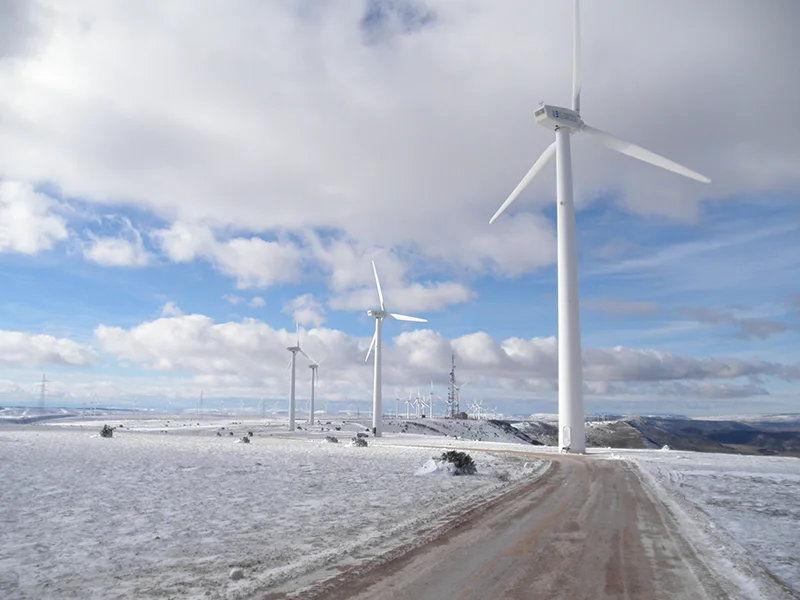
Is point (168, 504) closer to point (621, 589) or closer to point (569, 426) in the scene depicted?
point (621, 589)

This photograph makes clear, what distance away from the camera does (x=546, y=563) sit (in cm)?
1052

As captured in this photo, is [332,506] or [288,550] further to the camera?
[332,506]

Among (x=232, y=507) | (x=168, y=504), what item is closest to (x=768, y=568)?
(x=232, y=507)

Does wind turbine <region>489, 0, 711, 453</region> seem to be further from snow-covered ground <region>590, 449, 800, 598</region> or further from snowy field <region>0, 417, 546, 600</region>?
snowy field <region>0, 417, 546, 600</region>

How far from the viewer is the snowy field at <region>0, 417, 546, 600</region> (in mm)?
9914

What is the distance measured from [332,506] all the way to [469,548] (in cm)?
716

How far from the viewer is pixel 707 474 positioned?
1085 inches

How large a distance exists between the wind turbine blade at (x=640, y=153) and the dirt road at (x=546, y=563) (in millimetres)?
41756

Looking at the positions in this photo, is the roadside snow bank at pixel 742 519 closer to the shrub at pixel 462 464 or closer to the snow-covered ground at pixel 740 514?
the snow-covered ground at pixel 740 514

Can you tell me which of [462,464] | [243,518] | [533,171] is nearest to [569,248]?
[533,171]

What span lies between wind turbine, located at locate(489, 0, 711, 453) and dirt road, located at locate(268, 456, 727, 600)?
102 ft

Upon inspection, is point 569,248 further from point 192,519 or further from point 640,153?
point 192,519

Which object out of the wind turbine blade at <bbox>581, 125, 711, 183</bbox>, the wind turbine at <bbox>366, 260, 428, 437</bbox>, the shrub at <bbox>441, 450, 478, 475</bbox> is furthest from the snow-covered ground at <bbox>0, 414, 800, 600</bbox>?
the wind turbine at <bbox>366, 260, 428, 437</bbox>

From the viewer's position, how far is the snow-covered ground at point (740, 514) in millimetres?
10680
